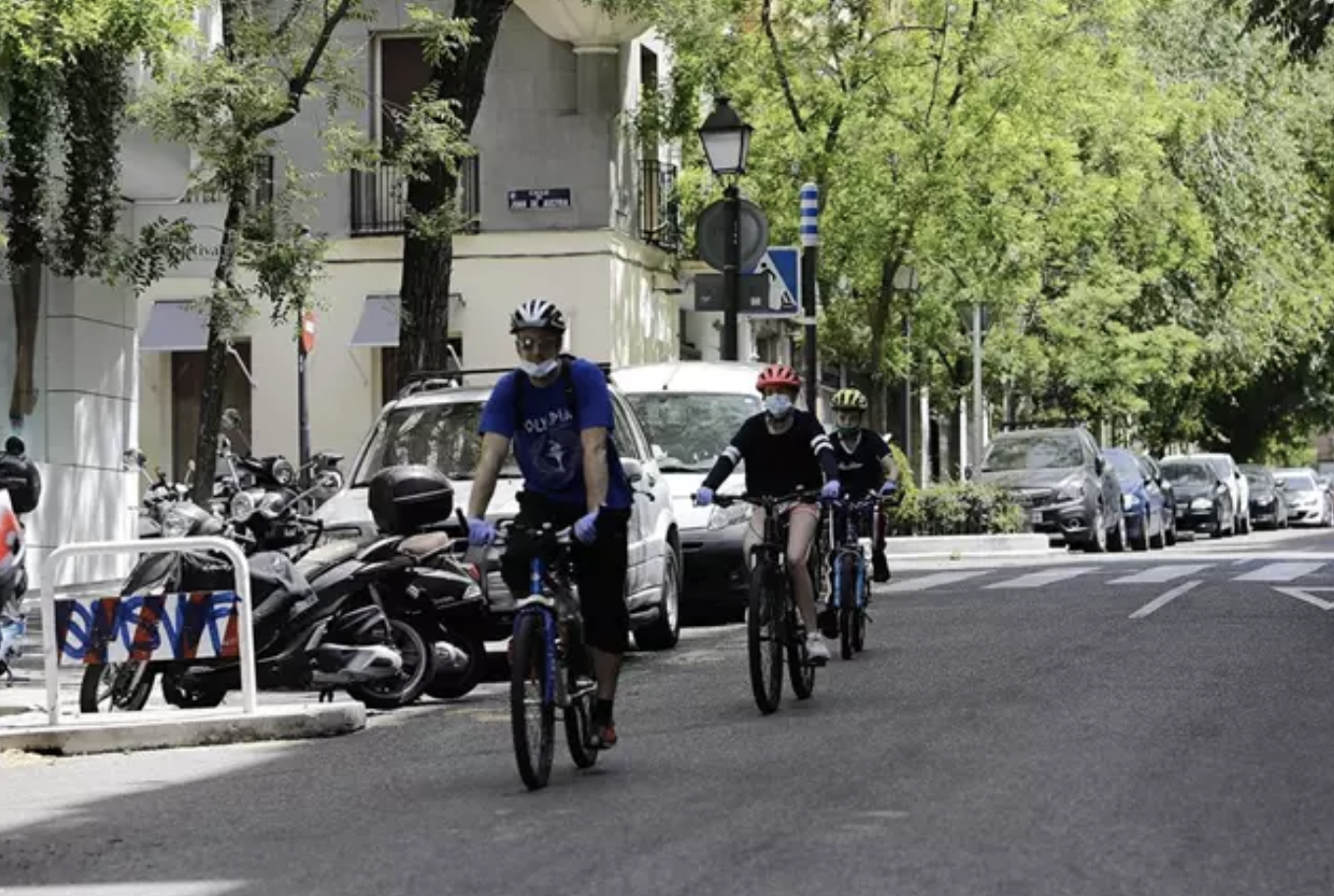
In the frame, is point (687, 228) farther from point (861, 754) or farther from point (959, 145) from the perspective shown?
point (861, 754)

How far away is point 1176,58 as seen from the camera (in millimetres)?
49062

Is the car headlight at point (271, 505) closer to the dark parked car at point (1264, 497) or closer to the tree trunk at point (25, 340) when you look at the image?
the tree trunk at point (25, 340)

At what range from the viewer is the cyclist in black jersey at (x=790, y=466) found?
1426cm

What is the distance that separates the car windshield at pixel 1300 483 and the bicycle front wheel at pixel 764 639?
57.5 metres

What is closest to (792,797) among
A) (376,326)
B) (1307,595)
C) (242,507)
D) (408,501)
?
(408,501)

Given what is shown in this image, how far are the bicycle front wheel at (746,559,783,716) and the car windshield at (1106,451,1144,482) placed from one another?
27.3 metres

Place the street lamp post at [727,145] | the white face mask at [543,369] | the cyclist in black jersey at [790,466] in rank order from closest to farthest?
the white face mask at [543,369] → the cyclist in black jersey at [790,466] → the street lamp post at [727,145]

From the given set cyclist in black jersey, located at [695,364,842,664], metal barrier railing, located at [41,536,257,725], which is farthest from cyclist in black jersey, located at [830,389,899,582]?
metal barrier railing, located at [41,536,257,725]

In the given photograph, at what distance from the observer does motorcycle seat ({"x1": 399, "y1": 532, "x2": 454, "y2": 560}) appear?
48.1 ft

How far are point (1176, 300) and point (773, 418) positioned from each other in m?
38.8

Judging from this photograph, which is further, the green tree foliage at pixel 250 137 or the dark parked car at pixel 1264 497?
the dark parked car at pixel 1264 497

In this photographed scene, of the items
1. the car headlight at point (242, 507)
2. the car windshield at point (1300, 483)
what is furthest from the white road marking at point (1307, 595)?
the car windshield at point (1300, 483)

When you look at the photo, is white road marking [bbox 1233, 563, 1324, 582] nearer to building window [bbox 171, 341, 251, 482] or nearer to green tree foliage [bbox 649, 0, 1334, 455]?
green tree foliage [bbox 649, 0, 1334, 455]

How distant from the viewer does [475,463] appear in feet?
59.1
